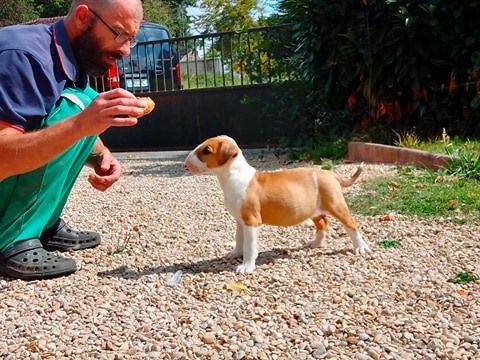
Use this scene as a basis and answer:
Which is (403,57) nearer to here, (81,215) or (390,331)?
(81,215)

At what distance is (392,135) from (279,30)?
2783 mm

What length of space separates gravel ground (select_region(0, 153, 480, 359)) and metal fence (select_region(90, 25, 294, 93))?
546cm

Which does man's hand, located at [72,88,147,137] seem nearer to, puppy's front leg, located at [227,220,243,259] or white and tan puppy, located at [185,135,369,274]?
white and tan puppy, located at [185,135,369,274]

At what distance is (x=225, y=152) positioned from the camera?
332 cm

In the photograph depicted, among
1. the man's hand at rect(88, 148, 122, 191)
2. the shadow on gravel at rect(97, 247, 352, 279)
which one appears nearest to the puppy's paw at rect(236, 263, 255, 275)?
the shadow on gravel at rect(97, 247, 352, 279)

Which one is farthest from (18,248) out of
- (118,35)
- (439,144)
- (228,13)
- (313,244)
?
(228,13)

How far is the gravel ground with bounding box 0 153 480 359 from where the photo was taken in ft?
7.78

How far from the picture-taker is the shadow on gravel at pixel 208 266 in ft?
11.0

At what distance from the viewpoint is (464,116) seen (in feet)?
23.7

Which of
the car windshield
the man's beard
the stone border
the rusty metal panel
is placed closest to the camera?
the man's beard

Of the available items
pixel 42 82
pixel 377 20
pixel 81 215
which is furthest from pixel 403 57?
pixel 42 82

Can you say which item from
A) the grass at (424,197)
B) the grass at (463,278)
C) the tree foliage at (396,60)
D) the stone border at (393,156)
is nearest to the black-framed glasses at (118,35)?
the grass at (463,278)

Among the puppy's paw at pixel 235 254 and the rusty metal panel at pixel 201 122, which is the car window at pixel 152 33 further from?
the puppy's paw at pixel 235 254

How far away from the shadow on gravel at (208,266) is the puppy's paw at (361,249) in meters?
0.06
